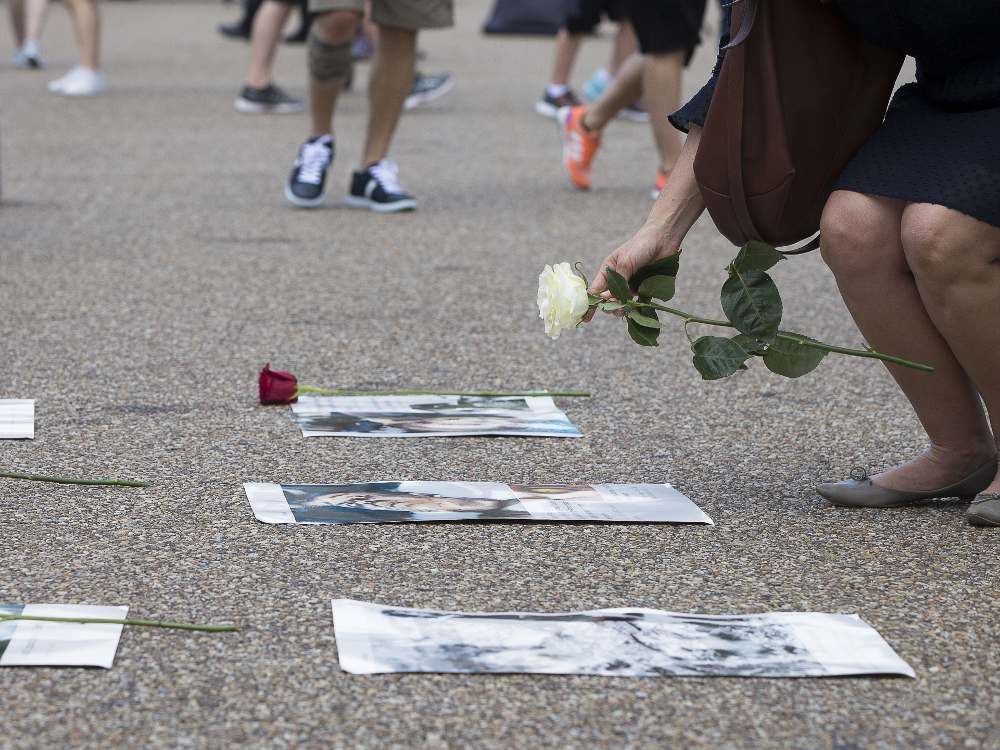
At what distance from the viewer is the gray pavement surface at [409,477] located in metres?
1.46

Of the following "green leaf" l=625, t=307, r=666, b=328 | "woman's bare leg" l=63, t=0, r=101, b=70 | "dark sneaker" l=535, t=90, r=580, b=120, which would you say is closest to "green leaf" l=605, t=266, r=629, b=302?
"green leaf" l=625, t=307, r=666, b=328

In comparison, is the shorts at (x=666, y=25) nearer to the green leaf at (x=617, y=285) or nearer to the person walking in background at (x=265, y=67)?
the person walking in background at (x=265, y=67)

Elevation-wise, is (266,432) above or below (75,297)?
above

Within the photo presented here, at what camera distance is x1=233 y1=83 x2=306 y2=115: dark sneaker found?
7.66 m

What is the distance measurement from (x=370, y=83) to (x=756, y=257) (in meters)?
3.05

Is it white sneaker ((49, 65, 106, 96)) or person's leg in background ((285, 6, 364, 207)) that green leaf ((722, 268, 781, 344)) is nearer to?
person's leg in background ((285, 6, 364, 207))

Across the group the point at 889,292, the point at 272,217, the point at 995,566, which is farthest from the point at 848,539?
the point at 272,217

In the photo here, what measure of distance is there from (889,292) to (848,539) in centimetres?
38

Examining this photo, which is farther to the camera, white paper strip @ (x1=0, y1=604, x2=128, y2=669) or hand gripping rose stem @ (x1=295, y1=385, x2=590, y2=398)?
hand gripping rose stem @ (x1=295, y1=385, x2=590, y2=398)

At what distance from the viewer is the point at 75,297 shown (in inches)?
138

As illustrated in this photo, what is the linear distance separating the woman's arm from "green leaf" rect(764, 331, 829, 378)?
226 millimetres

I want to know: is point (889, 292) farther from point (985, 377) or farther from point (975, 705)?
point (975, 705)

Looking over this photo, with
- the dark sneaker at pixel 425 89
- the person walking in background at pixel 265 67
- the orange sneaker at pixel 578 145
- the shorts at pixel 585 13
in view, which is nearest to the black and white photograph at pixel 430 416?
the orange sneaker at pixel 578 145

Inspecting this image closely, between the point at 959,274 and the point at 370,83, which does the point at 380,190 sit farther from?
the point at 959,274
